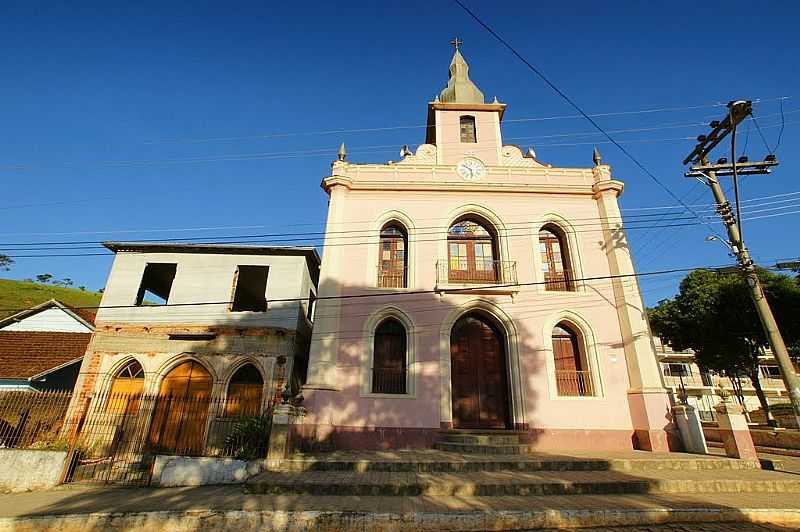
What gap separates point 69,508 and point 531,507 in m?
7.99

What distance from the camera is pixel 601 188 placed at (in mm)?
13328

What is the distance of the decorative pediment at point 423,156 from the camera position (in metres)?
14.4

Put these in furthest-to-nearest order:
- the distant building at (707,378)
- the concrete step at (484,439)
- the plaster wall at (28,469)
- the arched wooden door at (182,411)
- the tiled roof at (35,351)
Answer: the distant building at (707,378), the tiled roof at (35,351), the arched wooden door at (182,411), the concrete step at (484,439), the plaster wall at (28,469)

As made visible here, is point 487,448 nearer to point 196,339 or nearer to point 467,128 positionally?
point 196,339

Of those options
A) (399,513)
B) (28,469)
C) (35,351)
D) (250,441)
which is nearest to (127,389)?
(28,469)

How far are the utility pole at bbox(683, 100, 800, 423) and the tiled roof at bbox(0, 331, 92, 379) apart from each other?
22.3m

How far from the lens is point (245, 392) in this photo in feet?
38.9

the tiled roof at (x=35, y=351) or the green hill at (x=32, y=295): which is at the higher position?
the green hill at (x=32, y=295)

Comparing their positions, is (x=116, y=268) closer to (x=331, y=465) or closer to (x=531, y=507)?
(x=331, y=465)

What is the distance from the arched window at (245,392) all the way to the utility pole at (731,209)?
553 inches

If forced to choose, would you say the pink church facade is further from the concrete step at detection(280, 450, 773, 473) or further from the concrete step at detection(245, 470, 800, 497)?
the concrete step at detection(245, 470, 800, 497)

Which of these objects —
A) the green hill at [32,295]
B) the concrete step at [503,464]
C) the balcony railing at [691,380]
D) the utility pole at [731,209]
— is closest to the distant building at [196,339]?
the concrete step at [503,464]

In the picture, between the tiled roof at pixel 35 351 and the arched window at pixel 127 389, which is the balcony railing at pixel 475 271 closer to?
the arched window at pixel 127 389

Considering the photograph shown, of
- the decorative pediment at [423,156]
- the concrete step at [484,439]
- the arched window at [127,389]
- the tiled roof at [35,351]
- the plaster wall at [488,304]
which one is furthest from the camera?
the decorative pediment at [423,156]
